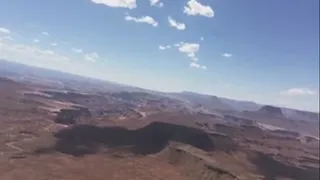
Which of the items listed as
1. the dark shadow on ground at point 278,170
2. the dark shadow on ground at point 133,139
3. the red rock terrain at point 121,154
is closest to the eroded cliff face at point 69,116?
the red rock terrain at point 121,154

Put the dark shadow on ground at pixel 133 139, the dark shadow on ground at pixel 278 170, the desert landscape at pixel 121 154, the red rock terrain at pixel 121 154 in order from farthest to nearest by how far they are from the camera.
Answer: the dark shadow on ground at pixel 278 170 → the dark shadow on ground at pixel 133 139 → the red rock terrain at pixel 121 154 → the desert landscape at pixel 121 154

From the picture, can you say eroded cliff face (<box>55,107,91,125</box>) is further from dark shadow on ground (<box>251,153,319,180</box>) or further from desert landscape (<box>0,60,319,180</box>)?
dark shadow on ground (<box>251,153,319,180</box>)

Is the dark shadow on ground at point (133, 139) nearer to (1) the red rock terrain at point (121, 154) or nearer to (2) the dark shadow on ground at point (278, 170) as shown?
(1) the red rock terrain at point (121, 154)

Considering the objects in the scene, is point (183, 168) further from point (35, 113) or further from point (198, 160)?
point (35, 113)

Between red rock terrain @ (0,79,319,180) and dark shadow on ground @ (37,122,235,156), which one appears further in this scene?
dark shadow on ground @ (37,122,235,156)

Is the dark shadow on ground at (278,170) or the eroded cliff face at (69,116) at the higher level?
the eroded cliff face at (69,116)

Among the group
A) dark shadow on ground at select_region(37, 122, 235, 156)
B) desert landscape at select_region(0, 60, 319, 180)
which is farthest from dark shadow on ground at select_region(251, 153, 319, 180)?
dark shadow on ground at select_region(37, 122, 235, 156)

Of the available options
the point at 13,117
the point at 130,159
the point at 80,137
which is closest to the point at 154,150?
the point at 130,159
